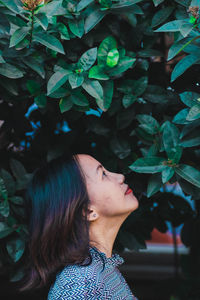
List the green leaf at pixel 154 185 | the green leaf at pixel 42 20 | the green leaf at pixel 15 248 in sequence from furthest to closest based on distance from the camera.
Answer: the green leaf at pixel 15 248
the green leaf at pixel 154 185
the green leaf at pixel 42 20

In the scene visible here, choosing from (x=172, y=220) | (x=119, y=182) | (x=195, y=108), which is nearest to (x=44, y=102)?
(x=119, y=182)

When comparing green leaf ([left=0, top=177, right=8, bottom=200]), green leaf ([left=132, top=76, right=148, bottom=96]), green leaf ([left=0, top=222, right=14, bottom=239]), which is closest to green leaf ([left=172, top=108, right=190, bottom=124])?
green leaf ([left=132, top=76, right=148, bottom=96])

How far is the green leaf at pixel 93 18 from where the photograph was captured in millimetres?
1330

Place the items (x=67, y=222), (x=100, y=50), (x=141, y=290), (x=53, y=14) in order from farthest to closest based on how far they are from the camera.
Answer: (x=141, y=290) < (x=67, y=222) < (x=100, y=50) < (x=53, y=14)

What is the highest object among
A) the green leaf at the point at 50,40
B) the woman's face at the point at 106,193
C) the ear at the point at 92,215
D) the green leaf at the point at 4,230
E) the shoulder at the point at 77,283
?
the green leaf at the point at 50,40

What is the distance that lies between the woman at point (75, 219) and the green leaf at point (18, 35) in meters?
0.54

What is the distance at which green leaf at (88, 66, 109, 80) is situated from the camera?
49.8 inches

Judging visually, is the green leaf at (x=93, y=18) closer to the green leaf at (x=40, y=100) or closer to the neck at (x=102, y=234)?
the green leaf at (x=40, y=100)

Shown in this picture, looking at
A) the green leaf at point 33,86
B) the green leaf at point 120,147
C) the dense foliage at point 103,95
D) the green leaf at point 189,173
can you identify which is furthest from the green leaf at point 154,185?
the green leaf at point 33,86

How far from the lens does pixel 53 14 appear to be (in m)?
1.21

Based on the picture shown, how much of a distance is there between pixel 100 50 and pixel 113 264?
0.80 m

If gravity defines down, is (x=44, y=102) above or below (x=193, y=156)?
above

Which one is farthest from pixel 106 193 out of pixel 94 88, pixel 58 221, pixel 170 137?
pixel 94 88

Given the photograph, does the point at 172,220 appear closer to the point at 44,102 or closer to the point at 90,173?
the point at 90,173
